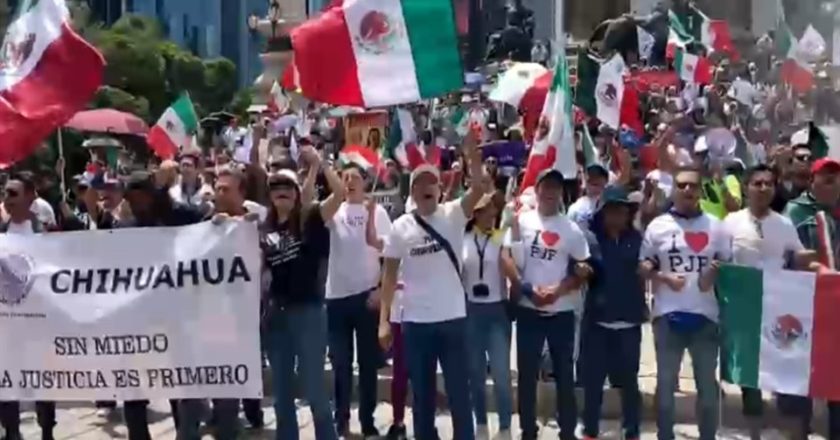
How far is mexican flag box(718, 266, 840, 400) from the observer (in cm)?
827

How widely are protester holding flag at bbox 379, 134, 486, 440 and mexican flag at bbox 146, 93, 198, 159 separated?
8.07m

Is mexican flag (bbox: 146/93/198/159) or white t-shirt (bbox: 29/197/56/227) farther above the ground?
white t-shirt (bbox: 29/197/56/227)

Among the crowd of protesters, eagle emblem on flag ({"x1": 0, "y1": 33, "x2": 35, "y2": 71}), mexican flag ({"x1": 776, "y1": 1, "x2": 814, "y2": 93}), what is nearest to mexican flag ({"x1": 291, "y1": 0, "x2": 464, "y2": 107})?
the crowd of protesters

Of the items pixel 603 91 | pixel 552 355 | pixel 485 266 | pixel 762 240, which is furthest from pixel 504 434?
pixel 603 91

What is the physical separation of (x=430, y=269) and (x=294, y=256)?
2.40 ft

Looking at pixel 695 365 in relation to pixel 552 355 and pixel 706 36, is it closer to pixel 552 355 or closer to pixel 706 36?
pixel 552 355

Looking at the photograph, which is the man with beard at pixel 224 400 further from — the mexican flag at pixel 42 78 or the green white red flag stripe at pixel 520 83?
the green white red flag stripe at pixel 520 83

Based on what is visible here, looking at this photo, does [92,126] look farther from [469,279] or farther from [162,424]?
[469,279]

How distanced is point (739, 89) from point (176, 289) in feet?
50.8

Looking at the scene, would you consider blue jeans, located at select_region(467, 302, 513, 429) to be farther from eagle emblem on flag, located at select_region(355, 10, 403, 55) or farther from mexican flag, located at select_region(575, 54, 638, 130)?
mexican flag, located at select_region(575, 54, 638, 130)

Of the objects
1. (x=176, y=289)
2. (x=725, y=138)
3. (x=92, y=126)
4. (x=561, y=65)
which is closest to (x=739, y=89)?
(x=725, y=138)

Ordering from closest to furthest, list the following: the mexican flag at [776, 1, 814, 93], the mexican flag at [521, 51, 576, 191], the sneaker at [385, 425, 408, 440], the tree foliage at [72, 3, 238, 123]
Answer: the sneaker at [385, 425, 408, 440] → the mexican flag at [521, 51, 576, 191] → the mexican flag at [776, 1, 814, 93] → the tree foliage at [72, 3, 238, 123]

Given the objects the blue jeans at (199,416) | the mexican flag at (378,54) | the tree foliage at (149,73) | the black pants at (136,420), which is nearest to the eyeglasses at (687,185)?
A: the mexican flag at (378,54)

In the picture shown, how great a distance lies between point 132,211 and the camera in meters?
8.61
